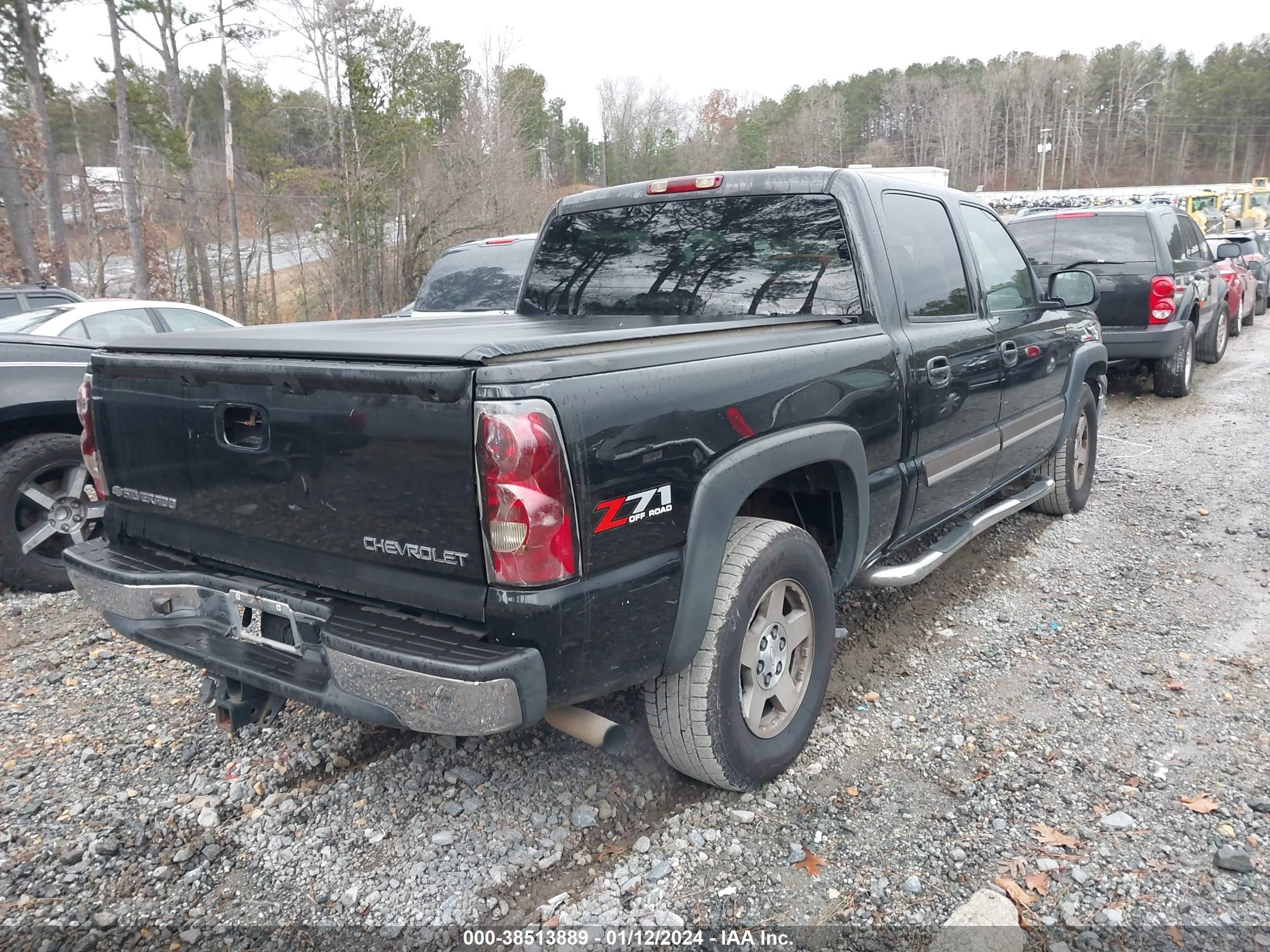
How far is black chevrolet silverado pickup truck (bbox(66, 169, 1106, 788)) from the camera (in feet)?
7.00

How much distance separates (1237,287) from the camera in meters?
13.2

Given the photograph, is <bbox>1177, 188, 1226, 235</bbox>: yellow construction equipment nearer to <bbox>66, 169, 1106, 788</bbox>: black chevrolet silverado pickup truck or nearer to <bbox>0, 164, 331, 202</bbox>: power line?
<bbox>0, 164, 331, 202</bbox>: power line

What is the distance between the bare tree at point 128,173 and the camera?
20.1 metres

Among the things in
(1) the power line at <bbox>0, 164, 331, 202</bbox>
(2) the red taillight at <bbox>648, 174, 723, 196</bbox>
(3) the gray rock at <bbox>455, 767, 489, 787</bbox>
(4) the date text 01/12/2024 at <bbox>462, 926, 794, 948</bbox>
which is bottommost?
(4) the date text 01/12/2024 at <bbox>462, 926, 794, 948</bbox>

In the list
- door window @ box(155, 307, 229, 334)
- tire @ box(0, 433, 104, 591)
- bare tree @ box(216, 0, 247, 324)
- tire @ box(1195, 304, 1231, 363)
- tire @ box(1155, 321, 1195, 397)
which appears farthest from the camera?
bare tree @ box(216, 0, 247, 324)

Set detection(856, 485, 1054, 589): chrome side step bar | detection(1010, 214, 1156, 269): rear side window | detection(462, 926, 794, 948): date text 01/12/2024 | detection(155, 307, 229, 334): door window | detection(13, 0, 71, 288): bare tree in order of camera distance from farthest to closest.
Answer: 1. detection(13, 0, 71, 288): bare tree
2. detection(1010, 214, 1156, 269): rear side window
3. detection(155, 307, 229, 334): door window
4. detection(856, 485, 1054, 589): chrome side step bar
5. detection(462, 926, 794, 948): date text 01/12/2024

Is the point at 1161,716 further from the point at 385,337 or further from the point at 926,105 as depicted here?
the point at 926,105

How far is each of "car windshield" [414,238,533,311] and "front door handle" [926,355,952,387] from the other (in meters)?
5.11

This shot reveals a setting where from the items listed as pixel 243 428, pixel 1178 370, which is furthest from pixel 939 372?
pixel 1178 370

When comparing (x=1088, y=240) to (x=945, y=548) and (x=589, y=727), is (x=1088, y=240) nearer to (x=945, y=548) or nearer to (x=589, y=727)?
(x=945, y=548)

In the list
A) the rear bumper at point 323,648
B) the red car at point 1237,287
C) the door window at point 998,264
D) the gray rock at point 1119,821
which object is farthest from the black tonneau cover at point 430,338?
the red car at point 1237,287

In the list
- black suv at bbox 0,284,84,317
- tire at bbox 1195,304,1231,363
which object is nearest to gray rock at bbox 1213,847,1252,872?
tire at bbox 1195,304,1231,363

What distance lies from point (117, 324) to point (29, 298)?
4.46 metres

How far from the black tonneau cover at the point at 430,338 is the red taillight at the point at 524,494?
0.56 feet
